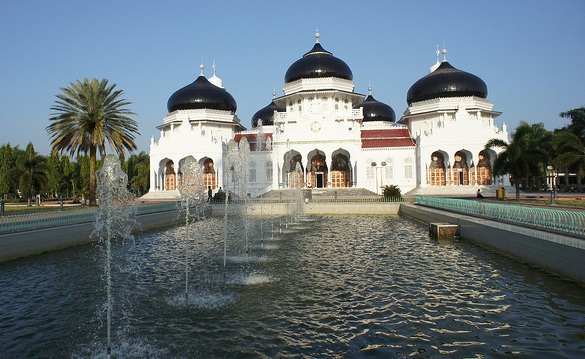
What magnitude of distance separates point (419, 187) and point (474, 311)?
3358cm

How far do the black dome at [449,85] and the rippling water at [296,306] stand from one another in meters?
34.8

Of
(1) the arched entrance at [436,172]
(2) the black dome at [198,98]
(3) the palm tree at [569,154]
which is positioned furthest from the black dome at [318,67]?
(3) the palm tree at [569,154]

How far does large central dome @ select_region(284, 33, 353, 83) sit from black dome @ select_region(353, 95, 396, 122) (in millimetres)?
9727

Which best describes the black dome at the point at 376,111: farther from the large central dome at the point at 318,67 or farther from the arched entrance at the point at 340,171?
the arched entrance at the point at 340,171

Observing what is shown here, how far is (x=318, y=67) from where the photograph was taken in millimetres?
43938

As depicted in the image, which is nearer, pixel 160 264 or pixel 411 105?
pixel 160 264

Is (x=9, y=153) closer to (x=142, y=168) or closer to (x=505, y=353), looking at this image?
(x=142, y=168)

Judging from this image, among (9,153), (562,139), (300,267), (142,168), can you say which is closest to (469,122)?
(562,139)

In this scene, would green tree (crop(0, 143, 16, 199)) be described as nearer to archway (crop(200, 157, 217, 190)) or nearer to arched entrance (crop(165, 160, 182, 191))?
arched entrance (crop(165, 160, 182, 191))

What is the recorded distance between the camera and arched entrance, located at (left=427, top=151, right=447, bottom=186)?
39719 mm

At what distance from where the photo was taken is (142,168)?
62250 millimetres

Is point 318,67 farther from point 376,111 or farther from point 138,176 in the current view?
point 138,176

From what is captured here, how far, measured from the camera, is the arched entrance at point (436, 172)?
39719 millimetres

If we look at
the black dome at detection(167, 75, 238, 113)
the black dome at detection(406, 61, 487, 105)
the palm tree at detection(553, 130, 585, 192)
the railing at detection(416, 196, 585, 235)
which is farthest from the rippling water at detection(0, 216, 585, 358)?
the black dome at detection(167, 75, 238, 113)
